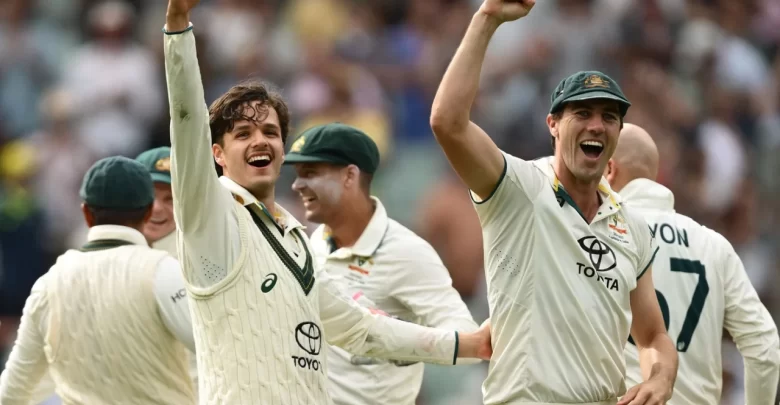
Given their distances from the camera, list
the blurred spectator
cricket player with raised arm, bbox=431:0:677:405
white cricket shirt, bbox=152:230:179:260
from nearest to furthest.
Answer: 1. cricket player with raised arm, bbox=431:0:677:405
2. white cricket shirt, bbox=152:230:179:260
3. the blurred spectator

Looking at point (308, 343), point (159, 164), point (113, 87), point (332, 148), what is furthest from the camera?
point (113, 87)

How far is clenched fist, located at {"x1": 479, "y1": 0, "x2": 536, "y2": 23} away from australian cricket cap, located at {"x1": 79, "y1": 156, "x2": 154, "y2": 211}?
234 centimetres

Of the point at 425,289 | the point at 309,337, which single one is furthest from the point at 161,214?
the point at 309,337

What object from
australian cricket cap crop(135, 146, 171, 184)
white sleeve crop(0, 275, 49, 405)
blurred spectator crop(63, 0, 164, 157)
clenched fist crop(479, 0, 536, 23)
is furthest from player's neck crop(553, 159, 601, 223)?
blurred spectator crop(63, 0, 164, 157)

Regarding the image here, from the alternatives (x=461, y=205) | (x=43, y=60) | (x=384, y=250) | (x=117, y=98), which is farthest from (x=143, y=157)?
(x=43, y=60)

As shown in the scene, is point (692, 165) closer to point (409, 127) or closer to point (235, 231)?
point (409, 127)

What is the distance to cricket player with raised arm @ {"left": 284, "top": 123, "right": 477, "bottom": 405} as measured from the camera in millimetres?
7199

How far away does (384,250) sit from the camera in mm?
7402

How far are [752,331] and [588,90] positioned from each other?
7.53ft

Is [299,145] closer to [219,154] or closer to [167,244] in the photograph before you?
[167,244]

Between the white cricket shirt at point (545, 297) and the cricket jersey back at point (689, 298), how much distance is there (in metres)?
1.60

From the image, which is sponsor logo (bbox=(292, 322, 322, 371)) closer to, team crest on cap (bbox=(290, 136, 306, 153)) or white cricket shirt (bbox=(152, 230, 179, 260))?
team crest on cap (bbox=(290, 136, 306, 153))

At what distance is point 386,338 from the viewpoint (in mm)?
6129

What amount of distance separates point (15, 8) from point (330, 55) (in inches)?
141
